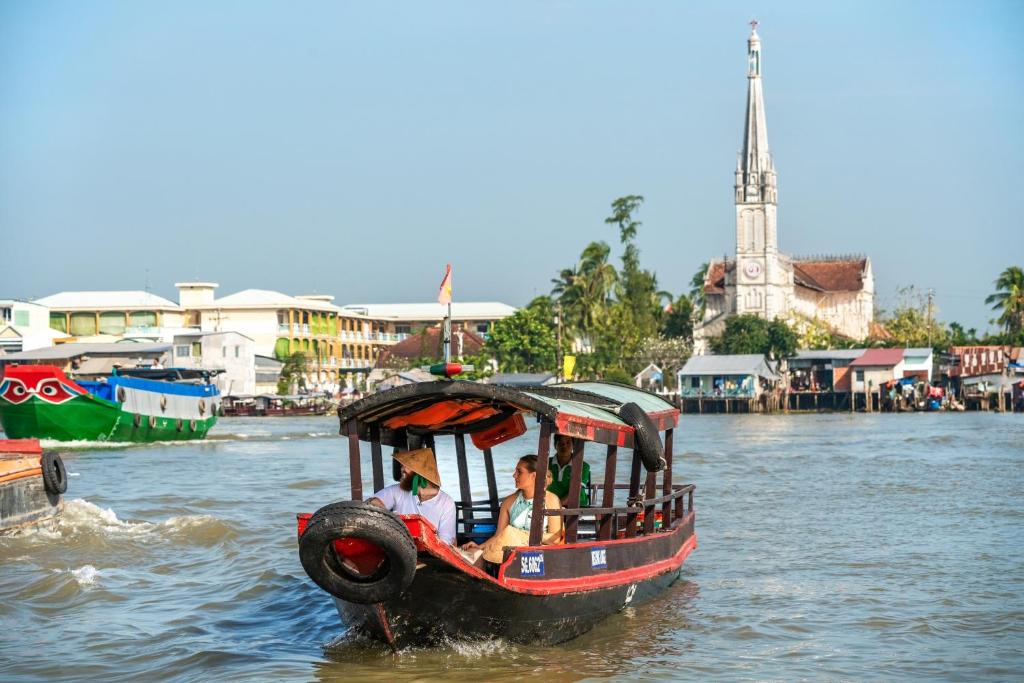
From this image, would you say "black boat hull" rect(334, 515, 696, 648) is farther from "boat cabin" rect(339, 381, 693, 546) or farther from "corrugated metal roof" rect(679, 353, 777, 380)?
"corrugated metal roof" rect(679, 353, 777, 380)

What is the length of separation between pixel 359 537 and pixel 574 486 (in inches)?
86.5

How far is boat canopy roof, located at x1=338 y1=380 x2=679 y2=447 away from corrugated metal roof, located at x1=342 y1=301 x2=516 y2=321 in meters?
83.4

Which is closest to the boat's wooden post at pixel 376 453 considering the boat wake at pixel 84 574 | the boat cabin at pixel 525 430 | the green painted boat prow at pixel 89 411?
the boat cabin at pixel 525 430

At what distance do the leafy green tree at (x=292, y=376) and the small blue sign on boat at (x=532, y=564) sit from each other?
2725 inches

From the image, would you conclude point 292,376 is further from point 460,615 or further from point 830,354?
point 460,615

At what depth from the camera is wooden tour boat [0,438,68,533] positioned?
1562cm

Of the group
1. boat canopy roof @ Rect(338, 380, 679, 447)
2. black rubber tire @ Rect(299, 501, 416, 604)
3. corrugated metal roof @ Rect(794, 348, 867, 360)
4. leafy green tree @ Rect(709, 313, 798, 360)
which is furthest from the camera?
A: leafy green tree @ Rect(709, 313, 798, 360)

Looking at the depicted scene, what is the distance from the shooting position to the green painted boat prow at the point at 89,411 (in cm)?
3375

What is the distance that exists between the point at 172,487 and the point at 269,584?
11899 millimetres

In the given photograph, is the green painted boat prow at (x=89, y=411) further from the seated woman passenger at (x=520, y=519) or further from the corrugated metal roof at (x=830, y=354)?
the corrugated metal roof at (x=830, y=354)

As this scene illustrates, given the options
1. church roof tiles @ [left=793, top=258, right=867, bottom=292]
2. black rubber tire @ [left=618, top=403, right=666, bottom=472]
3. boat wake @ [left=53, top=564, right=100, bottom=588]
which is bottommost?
boat wake @ [left=53, top=564, right=100, bottom=588]

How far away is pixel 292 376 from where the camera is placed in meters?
78.5

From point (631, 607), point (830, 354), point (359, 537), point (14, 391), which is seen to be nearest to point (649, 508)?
point (631, 607)

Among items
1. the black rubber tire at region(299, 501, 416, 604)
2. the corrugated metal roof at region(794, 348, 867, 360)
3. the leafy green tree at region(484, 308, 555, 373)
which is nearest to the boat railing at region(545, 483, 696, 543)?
the black rubber tire at region(299, 501, 416, 604)
